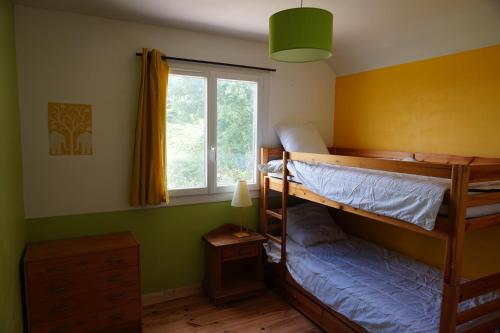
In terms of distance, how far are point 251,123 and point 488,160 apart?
206cm

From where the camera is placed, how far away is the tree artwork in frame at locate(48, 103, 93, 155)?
102 inches

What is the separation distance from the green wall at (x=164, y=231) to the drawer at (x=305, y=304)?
89 cm

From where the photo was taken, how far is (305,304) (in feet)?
9.20

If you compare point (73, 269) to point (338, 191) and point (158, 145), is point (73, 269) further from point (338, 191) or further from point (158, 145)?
point (338, 191)

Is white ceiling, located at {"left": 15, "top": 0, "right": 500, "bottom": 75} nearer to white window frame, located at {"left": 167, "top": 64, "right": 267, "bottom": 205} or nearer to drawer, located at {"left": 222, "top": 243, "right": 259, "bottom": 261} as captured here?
white window frame, located at {"left": 167, "top": 64, "right": 267, "bottom": 205}

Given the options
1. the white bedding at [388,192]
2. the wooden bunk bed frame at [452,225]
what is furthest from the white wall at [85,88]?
the white bedding at [388,192]

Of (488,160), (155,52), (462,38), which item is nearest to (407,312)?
(488,160)

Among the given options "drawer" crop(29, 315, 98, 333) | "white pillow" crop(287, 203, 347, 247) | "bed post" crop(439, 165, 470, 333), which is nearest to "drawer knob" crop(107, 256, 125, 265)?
"drawer" crop(29, 315, 98, 333)

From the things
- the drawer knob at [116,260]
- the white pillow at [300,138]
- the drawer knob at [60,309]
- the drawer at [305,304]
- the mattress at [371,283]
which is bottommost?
the drawer at [305,304]

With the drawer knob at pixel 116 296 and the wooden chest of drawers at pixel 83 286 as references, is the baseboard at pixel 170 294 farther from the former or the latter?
the drawer knob at pixel 116 296

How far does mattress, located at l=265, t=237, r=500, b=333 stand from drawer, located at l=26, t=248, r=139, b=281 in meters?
1.36

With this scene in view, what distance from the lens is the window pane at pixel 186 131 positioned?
3043 millimetres

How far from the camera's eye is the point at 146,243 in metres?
3.00

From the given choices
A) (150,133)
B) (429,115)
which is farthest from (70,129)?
(429,115)
